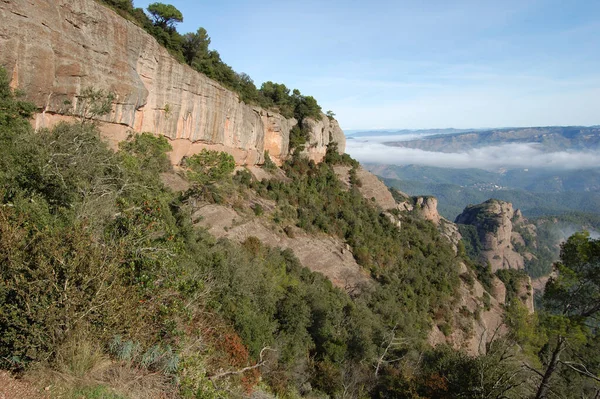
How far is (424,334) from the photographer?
89.6 feet

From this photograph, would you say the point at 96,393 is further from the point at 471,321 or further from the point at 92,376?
the point at 471,321

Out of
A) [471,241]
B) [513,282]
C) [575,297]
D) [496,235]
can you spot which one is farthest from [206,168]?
[496,235]

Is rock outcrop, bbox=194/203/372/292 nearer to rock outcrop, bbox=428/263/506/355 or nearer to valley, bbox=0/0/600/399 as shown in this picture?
valley, bbox=0/0/600/399

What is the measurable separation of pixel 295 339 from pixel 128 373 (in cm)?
1158

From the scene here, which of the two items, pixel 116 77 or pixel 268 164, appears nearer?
pixel 116 77

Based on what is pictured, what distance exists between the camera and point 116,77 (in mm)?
19516

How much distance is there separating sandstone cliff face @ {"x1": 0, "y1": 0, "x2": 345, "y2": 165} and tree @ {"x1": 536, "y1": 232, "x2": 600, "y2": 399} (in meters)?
19.8

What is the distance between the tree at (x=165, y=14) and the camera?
26.9m

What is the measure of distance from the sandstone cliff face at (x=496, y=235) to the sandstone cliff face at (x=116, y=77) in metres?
78.6

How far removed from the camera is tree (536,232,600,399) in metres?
7.66

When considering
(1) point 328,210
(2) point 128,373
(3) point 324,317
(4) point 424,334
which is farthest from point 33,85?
(4) point 424,334

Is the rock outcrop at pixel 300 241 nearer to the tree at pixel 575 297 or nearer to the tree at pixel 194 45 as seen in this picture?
the tree at pixel 194 45

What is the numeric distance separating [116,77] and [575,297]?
21.4m

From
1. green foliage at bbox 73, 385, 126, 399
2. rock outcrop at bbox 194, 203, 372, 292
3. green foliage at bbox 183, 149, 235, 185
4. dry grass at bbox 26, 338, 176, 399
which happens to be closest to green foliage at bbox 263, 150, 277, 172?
rock outcrop at bbox 194, 203, 372, 292
